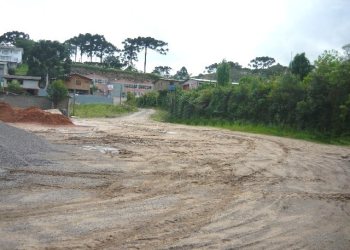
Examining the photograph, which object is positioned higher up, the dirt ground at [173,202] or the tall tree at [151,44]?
the tall tree at [151,44]

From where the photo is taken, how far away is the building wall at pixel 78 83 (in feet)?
209

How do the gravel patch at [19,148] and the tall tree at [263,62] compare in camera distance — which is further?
the tall tree at [263,62]

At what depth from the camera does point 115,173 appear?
33.0 ft

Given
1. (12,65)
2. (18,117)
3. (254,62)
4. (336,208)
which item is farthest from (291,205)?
(254,62)

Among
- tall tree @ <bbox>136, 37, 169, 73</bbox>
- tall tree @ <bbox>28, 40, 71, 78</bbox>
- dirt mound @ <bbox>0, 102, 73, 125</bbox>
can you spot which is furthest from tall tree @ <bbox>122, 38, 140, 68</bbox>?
dirt mound @ <bbox>0, 102, 73, 125</bbox>

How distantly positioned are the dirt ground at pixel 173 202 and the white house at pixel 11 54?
6675cm

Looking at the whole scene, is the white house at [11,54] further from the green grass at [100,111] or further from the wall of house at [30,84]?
the green grass at [100,111]

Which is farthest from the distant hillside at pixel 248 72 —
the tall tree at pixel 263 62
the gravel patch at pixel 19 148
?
the gravel patch at pixel 19 148

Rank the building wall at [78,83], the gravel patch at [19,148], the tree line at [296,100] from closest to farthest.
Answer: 1. the gravel patch at [19,148]
2. the tree line at [296,100]
3. the building wall at [78,83]

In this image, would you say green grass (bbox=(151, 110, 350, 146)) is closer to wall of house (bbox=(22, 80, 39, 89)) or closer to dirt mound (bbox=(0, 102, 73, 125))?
dirt mound (bbox=(0, 102, 73, 125))

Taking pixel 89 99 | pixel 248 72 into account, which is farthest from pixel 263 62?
pixel 89 99

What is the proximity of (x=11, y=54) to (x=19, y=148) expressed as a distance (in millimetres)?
68311

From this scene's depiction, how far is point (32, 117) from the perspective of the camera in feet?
87.8

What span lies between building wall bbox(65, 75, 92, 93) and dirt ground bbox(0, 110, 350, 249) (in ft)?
171
